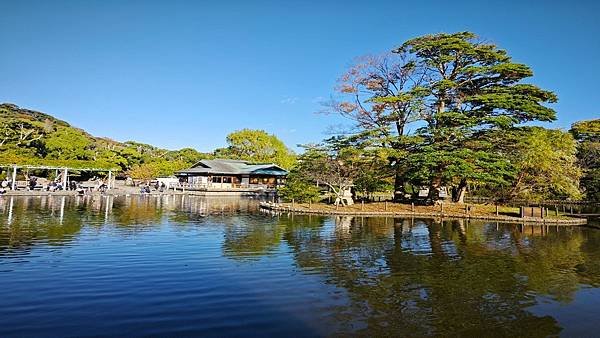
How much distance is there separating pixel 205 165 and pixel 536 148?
34.4 m

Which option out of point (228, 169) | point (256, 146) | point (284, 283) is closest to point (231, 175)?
point (228, 169)

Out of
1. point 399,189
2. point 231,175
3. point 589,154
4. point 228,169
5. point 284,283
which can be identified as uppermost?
point 589,154

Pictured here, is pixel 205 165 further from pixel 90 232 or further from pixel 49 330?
pixel 49 330

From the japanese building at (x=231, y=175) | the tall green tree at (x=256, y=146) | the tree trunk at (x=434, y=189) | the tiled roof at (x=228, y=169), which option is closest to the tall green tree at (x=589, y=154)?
the tree trunk at (x=434, y=189)

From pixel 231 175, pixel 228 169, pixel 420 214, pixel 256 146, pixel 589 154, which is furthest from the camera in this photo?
pixel 256 146

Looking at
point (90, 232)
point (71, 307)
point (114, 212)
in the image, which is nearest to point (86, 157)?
point (114, 212)

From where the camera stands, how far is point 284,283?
26.8 feet

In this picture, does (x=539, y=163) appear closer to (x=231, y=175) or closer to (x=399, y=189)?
(x=399, y=189)

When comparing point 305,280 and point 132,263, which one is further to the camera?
point 132,263

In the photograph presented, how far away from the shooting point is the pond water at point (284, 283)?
234 inches

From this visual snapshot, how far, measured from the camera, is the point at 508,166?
22828 millimetres

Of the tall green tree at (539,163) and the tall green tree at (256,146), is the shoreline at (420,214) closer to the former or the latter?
the tall green tree at (539,163)

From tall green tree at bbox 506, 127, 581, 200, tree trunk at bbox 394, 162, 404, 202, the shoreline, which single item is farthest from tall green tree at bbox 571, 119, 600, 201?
tree trunk at bbox 394, 162, 404, 202

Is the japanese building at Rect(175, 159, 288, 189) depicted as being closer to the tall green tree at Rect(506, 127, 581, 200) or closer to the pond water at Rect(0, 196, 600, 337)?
the tall green tree at Rect(506, 127, 581, 200)
